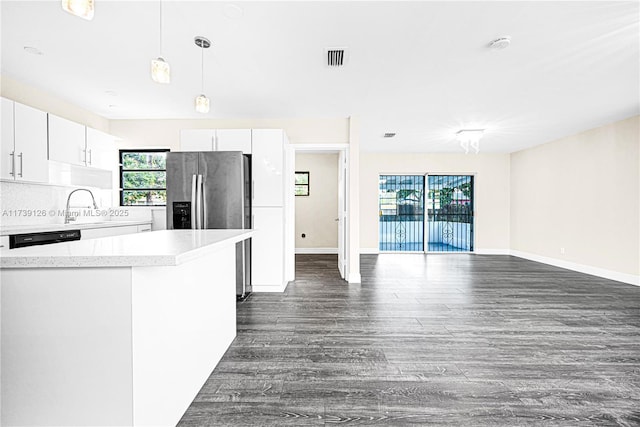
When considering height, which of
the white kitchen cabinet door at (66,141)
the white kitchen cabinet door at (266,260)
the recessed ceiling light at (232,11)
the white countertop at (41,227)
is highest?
the recessed ceiling light at (232,11)

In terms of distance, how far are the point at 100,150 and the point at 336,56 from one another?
3373 millimetres

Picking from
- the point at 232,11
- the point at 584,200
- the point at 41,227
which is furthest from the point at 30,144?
the point at 584,200

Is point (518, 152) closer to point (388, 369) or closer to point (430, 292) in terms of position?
point (430, 292)

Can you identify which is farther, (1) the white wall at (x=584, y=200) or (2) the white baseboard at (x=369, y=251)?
(2) the white baseboard at (x=369, y=251)

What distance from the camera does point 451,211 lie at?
26.1 ft

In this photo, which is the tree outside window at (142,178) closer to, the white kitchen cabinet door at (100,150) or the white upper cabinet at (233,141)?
the white kitchen cabinet door at (100,150)

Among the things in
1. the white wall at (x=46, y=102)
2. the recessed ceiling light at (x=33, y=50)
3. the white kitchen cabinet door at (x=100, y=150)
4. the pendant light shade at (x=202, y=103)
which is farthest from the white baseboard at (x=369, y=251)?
the recessed ceiling light at (x=33, y=50)

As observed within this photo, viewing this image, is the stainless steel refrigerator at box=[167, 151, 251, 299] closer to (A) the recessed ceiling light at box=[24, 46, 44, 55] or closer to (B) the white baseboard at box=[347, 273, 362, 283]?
(A) the recessed ceiling light at box=[24, 46, 44, 55]

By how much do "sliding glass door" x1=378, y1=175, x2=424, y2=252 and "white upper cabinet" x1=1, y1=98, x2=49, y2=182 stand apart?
21.2ft

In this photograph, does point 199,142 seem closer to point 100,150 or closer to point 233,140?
point 233,140

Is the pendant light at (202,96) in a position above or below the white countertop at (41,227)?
above

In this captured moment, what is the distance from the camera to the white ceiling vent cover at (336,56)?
2684 mm

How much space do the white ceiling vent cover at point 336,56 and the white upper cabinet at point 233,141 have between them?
1.61m

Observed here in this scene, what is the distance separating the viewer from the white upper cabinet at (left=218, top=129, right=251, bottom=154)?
4.09 m
